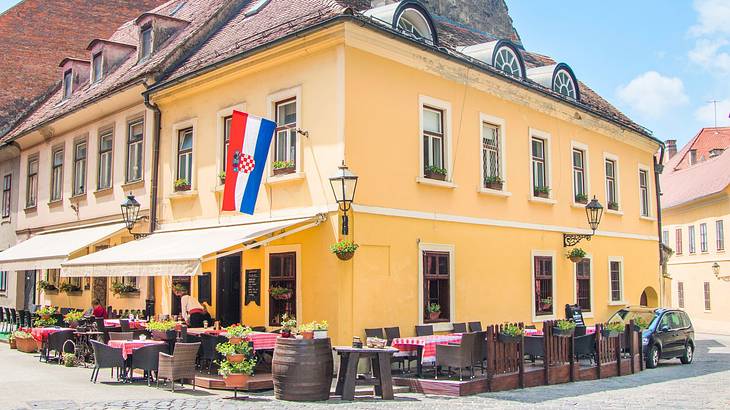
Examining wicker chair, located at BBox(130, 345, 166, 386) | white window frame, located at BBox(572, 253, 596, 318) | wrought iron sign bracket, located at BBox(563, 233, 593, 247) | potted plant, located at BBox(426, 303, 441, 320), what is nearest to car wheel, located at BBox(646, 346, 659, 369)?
white window frame, located at BBox(572, 253, 596, 318)

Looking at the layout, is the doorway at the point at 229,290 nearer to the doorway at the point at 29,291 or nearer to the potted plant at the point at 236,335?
the potted plant at the point at 236,335

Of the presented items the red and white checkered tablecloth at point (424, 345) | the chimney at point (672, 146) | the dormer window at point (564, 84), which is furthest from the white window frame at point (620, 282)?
the chimney at point (672, 146)

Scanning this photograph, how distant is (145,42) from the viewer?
22.7 m

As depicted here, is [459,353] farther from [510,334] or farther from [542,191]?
[542,191]

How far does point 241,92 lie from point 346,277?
5207 millimetres

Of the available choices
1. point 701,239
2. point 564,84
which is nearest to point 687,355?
point 564,84

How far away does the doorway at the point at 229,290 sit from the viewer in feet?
56.0

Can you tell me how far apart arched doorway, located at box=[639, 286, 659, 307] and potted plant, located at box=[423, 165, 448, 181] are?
1167cm

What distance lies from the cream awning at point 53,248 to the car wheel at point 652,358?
516 inches

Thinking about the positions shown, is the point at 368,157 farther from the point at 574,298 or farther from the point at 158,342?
the point at 574,298

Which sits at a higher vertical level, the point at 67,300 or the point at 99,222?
the point at 99,222

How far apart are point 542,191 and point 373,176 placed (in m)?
6.55

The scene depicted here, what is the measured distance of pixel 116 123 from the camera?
21.0 meters

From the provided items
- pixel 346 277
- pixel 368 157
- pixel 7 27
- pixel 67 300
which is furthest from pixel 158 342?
pixel 7 27
